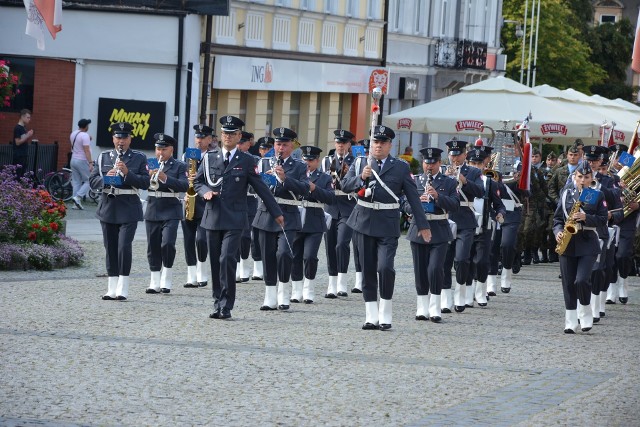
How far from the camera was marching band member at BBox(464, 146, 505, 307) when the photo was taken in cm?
1889

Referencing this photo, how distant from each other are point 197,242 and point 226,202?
3.08 metres

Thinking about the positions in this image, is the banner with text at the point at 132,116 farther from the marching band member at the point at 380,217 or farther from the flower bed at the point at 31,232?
the marching band member at the point at 380,217

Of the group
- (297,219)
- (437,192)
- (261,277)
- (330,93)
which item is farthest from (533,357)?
(330,93)

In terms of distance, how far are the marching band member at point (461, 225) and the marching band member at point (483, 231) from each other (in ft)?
1.36

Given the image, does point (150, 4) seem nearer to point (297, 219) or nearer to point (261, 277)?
point (261, 277)

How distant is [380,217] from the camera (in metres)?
15.8

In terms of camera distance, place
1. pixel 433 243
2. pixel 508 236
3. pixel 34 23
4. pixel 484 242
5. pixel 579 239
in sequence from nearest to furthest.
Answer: pixel 579 239 → pixel 433 243 → pixel 484 242 → pixel 508 236 → pixel 34 23

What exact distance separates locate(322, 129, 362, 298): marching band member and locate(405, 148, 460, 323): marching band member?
7.62 ft

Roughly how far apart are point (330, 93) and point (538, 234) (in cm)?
1838

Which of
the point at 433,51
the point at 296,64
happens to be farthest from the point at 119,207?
the point at 433,51

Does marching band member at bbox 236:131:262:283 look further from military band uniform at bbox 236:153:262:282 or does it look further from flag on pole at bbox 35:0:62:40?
flag on pole at bbox 35:0:62:40

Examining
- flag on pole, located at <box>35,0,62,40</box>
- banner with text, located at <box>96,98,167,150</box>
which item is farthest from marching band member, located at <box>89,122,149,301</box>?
banner with text, located at <box>96,98,167,150</box>

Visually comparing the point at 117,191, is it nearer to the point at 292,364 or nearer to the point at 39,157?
the point at 292,364

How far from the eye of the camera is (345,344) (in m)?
14.6
